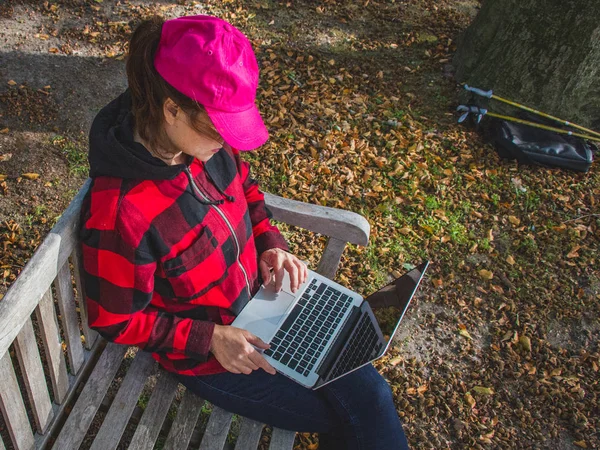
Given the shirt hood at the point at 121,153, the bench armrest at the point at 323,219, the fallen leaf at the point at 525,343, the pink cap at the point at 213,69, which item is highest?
the pink cap at the point at 213,69

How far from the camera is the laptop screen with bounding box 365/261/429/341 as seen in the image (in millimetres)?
2342

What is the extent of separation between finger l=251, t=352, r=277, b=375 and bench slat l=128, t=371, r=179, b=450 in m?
0.43

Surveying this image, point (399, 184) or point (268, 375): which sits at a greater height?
point (268, 375)

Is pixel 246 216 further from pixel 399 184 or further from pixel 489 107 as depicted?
pixel 489 107

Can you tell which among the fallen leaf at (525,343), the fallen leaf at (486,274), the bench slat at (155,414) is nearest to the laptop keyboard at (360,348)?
the bench slat at (155,414)

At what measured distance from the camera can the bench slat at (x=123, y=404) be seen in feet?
6.94

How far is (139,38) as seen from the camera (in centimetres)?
173

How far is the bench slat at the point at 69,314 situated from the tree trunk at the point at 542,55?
4.39 metres

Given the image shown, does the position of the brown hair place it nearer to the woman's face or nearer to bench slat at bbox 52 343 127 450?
the woman's face

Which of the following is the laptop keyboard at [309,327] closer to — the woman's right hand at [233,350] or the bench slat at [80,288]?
the woman's right hand at [233,350]

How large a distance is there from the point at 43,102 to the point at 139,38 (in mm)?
3114

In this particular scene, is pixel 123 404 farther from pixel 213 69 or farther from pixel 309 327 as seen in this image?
Result: pixel 213 69

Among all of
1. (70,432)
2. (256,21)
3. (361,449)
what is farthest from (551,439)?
(256,21)

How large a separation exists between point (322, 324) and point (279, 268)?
33 centimetres
